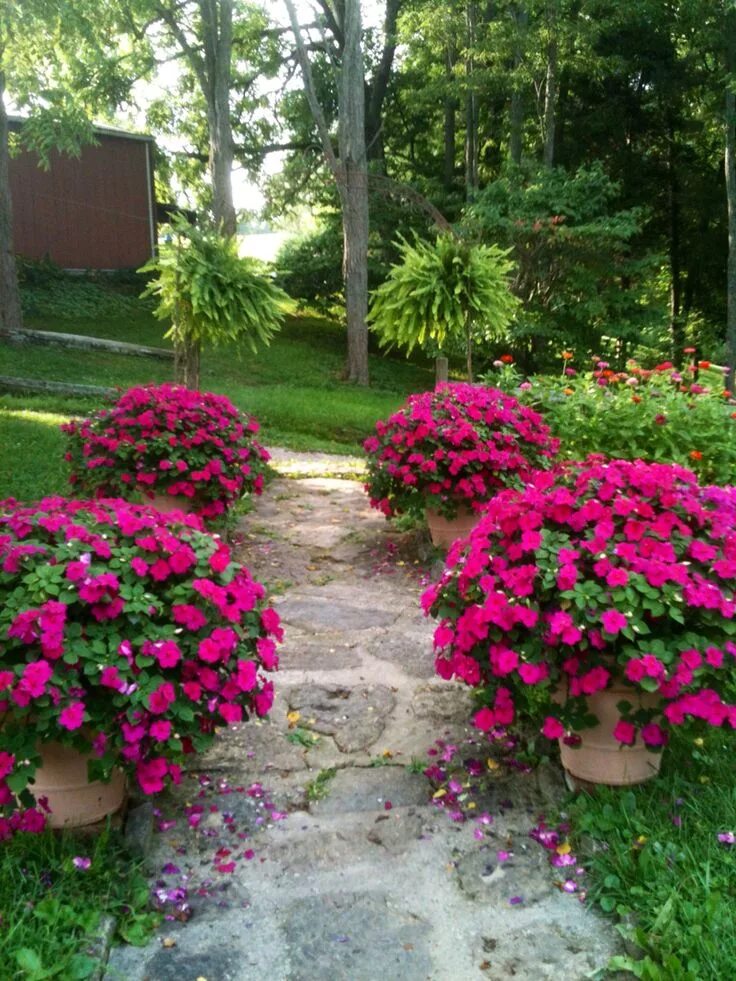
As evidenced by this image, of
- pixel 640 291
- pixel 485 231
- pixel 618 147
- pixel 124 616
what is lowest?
pixel 124 616

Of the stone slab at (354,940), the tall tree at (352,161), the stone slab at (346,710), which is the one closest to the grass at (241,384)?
the tall tree at (352,161)

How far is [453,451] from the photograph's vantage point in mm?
5336

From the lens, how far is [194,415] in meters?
5.57

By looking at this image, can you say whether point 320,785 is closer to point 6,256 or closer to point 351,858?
point 351,858

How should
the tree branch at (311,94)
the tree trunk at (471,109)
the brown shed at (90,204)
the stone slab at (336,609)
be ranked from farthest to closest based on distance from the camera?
the brown shed at (90,204) → the tree trunk at (471,109) → the tree branch at (311,94) → the stone slab at (336,609)

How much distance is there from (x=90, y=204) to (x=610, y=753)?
2029cm

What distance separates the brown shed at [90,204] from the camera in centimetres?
1952

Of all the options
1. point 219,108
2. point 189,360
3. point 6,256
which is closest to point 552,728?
point 189,360

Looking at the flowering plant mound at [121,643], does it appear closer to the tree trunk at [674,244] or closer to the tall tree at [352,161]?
the tall tree at [352,161]

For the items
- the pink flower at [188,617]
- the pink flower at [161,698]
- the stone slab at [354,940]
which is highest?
the pink flower at [188,617]

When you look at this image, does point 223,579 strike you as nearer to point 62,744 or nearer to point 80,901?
point 62,744

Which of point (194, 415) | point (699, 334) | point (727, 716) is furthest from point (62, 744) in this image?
point (699, 334)

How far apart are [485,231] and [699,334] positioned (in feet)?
Answer: 19.0

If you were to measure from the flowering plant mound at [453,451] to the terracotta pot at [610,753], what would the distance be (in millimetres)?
2542
